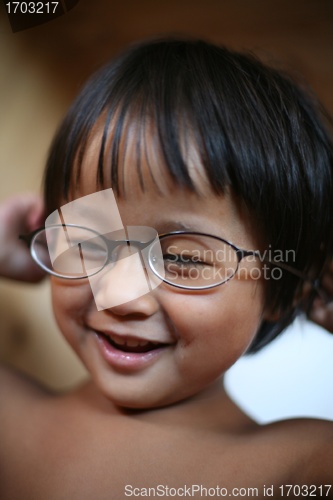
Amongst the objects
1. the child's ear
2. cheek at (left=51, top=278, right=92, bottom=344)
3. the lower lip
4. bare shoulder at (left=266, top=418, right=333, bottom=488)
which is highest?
cheek at (left=51, top=278, right=92, bottom=344)

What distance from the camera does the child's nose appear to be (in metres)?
0.50

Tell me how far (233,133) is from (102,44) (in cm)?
18

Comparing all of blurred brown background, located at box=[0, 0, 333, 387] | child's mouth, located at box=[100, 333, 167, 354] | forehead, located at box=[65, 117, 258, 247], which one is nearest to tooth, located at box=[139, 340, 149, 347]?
child's mouth, located at box=[100, 333, 167, 354]

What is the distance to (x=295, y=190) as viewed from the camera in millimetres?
551

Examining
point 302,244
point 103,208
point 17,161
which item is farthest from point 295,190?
point 17,161

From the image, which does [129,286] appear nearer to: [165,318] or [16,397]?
[165,318]

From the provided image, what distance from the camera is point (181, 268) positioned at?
51cm

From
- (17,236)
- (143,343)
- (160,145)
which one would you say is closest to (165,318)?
(143,343)

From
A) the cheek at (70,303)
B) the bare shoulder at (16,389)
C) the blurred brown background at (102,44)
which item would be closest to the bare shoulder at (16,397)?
the bare shoulder at (16,389)

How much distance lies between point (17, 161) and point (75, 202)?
0.15 metres

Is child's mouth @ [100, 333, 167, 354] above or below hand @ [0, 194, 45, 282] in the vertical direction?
below

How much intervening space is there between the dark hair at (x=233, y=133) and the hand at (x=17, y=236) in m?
0.11

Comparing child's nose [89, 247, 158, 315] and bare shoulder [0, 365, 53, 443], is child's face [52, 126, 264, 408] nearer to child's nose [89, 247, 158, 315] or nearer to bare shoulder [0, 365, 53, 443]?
child's nose [89, 247, 158, 315]

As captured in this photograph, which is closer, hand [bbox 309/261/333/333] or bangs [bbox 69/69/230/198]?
bangs [bbox 69/69/230/198]
